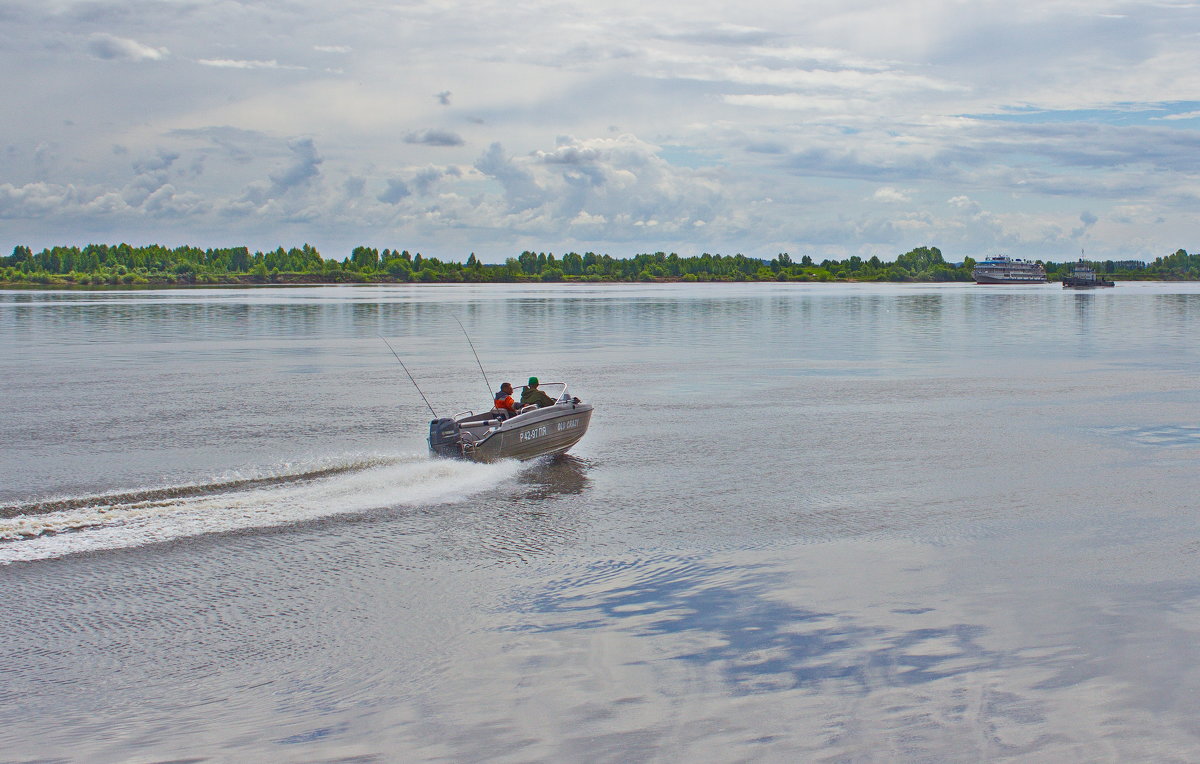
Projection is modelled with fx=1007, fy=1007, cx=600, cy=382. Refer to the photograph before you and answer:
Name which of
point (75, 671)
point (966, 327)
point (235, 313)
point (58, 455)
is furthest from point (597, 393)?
point (235, 313)

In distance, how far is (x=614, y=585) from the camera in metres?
11.8

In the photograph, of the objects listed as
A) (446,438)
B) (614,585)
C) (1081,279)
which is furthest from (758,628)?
(1081,279)

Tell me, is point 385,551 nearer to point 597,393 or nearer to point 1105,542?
point 1105,542

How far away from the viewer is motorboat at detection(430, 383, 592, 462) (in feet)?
60.8

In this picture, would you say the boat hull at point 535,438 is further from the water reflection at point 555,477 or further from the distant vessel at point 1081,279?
the distant vessel at point 1081,279

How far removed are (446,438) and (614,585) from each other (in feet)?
24.7

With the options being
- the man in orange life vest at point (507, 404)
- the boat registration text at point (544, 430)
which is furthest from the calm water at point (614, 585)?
the man in orange life vest at point (507, 404)

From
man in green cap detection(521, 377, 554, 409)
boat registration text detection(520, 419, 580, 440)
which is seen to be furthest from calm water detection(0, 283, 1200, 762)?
man in green cap detection(521, 377, 554, 409)

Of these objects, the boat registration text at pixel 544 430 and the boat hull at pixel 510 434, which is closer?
the boat hull at pixel 510 434

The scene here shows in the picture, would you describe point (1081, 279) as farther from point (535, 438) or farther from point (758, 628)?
point (758, 628)

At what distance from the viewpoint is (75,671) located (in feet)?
30.3

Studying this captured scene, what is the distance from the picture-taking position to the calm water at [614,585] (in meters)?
8.04

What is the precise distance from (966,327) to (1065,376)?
32.1 meters

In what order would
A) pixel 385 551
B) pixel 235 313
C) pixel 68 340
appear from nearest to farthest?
1. pixel 385 551
2. pixel 68 340
3. pixel 235 313
